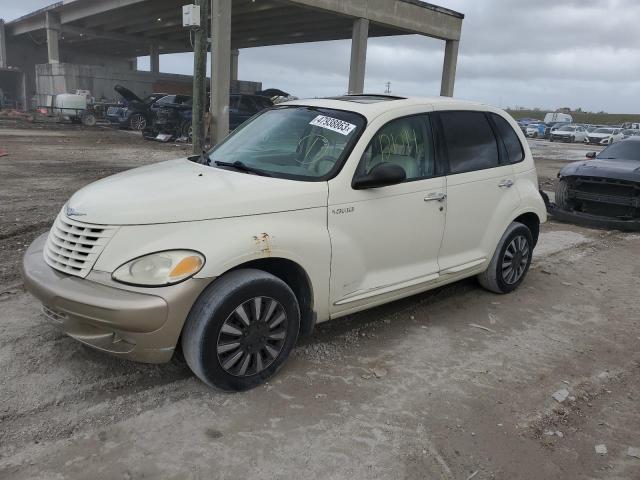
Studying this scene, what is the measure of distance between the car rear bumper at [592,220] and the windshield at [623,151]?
5.14ft

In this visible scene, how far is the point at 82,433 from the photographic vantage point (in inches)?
113

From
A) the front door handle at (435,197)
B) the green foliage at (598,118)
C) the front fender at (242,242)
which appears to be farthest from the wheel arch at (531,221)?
the green foliage at (598,118)

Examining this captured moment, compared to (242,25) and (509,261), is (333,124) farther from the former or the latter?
(242,25)

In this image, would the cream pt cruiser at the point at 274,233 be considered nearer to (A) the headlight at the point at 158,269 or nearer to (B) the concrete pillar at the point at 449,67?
(A) the headlight at the point at 158,269

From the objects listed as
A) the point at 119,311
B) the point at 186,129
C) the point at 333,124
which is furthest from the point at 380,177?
the point at 186,129

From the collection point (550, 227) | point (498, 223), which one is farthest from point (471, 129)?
point (550, 227)

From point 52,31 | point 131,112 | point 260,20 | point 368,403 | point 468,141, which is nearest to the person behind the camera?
point 368,403

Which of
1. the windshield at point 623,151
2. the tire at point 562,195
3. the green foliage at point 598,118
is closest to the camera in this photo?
the tire at point 562,195

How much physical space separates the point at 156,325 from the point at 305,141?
177 cm

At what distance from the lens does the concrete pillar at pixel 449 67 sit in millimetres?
27125

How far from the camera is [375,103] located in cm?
416

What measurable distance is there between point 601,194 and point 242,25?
83.8ft

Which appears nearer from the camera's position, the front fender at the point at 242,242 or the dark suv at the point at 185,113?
the front fender at the point at 242,242

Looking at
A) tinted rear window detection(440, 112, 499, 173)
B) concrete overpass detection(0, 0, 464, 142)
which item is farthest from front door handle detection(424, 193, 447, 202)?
concrete overpass detection(0, 0, 464, 142)
